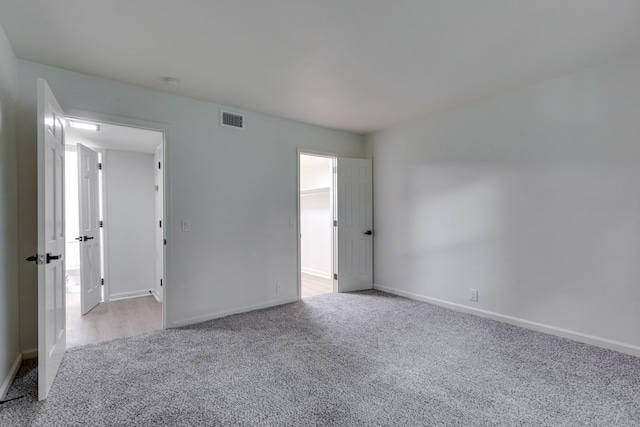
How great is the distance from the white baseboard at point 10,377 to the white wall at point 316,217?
4211mm

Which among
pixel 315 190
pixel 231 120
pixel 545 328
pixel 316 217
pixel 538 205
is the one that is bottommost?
pixel 545 328

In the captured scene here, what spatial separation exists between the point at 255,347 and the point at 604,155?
3.49 metres

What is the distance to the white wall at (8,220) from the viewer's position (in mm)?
2131

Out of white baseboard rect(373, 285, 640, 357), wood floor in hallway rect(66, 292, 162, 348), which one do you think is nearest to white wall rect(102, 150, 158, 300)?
wood floor in hallway rect(66, 292, 162, 348)

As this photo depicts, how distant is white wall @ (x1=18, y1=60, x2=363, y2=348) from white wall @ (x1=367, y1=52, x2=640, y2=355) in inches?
68.8

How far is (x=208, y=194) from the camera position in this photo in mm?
3545

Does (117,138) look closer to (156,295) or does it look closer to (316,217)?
(156,295)

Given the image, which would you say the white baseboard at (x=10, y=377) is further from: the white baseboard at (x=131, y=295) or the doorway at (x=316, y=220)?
the doorway at (x=316, y=220)

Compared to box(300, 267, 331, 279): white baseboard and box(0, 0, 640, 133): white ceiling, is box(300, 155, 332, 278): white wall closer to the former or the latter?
box(300, 267, 331, 279): white baseboard

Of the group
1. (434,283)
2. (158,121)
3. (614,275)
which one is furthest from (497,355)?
(158,121)

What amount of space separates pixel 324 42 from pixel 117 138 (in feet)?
10.1

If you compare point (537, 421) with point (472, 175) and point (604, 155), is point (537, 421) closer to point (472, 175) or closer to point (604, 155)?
point (604, 155)

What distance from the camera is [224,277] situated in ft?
12.0

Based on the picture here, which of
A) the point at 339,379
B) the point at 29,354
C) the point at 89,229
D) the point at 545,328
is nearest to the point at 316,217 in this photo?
the point at 89,229
